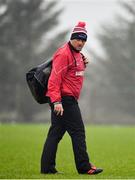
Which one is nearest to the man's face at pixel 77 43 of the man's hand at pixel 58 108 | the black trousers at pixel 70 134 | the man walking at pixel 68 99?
the man walking at pixel 68 99

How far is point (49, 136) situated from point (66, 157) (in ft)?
10.8

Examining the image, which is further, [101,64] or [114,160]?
[101,64]

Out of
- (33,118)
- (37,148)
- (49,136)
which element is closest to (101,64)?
(33,118)

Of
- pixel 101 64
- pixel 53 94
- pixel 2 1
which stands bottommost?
pixel 53 94

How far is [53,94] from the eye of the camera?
883cm

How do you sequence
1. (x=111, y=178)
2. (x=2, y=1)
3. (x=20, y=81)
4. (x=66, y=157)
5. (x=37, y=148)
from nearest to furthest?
(x=111, y=178)
(x=66, y=157)
(x=37, y=148)
(x=20, y=81)
(x=2, y=1)

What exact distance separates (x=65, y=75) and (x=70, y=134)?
29.9 inches

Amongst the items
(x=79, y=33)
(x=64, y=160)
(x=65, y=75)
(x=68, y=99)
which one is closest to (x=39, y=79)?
(x=65, y=75)

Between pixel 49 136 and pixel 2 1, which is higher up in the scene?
pixel 2 1

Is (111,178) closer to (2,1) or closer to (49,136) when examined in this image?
(49,136)

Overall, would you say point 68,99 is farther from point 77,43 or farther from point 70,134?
point 77,43

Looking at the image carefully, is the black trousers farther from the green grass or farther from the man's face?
the man's face

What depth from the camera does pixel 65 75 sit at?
29.6ft

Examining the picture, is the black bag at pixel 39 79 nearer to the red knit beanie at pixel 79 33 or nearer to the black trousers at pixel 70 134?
the black trousers at pixel 70 134
